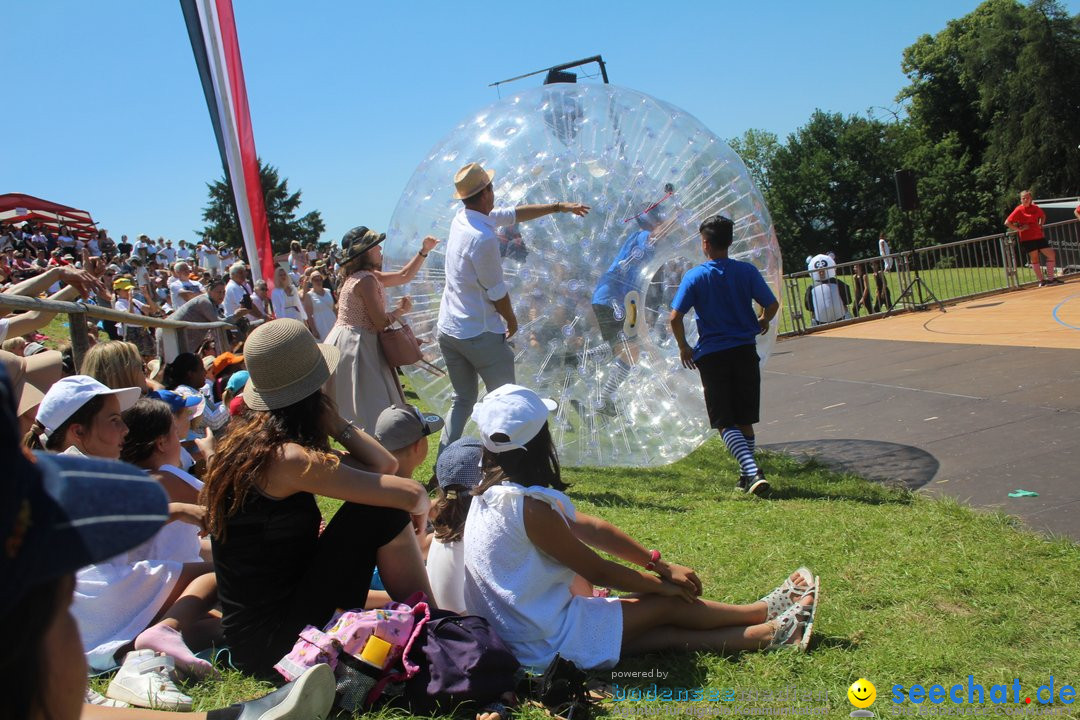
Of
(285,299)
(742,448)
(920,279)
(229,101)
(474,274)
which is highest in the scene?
(229,101)

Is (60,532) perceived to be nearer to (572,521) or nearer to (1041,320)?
(572,521)

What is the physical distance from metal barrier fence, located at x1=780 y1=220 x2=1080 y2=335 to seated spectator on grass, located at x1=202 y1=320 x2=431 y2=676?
13.3 m

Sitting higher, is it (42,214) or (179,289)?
(42,214)

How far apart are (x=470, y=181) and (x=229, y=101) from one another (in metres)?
4.33

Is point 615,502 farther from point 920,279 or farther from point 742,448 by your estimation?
point 920,279

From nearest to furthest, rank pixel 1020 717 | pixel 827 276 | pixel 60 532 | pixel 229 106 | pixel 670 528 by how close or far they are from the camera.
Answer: pixel 60 532 → pixel 1020 717 → pixel 670 528 → pixel 229 106 → pixel 827 276

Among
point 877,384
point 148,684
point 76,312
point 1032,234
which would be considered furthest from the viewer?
point 1032,234

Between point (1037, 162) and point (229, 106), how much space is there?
40938mm

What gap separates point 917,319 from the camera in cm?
1493

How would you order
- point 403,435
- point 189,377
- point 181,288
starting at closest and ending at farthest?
point 403,435, point 189,377, point 181,288

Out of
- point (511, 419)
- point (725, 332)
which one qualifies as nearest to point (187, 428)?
point (511, 419)

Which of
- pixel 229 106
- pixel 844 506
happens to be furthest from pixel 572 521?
pixel 229 106

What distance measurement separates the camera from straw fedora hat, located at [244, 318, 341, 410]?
3316 mm

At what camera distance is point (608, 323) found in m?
5.96
